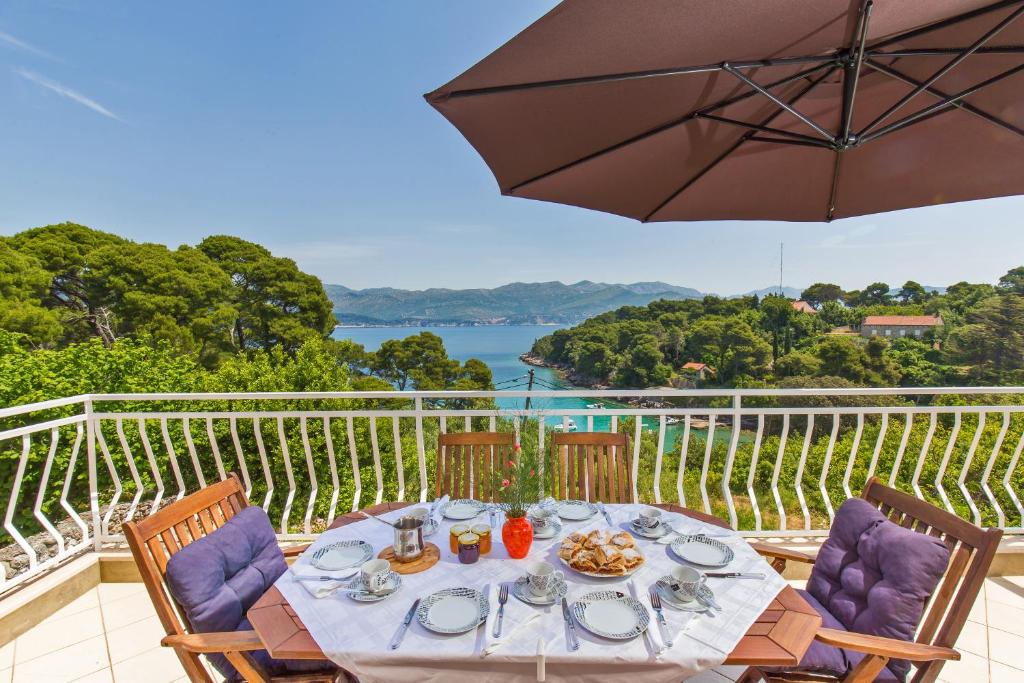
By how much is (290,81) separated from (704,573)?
25643 millimetres

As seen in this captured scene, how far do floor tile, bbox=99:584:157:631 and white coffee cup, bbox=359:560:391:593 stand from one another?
6.37ft

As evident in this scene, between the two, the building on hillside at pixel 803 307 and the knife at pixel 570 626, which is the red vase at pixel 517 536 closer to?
the knife at pixel 570 626

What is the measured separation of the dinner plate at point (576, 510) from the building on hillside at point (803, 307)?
118 ft

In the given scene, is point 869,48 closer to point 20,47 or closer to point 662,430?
point 662,430

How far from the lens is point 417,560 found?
1552 mm

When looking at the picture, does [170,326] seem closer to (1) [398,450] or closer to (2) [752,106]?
(1) [398,450]

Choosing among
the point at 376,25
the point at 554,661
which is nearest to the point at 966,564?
the point at 554,661

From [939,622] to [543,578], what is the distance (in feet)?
3.90

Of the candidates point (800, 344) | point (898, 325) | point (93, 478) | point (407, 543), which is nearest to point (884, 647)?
point (407, 543)

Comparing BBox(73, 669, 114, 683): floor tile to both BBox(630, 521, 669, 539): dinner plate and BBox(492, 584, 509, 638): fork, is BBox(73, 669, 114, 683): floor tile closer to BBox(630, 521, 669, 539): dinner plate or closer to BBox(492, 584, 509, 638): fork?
BBox(492, 584, 509, 638): fork

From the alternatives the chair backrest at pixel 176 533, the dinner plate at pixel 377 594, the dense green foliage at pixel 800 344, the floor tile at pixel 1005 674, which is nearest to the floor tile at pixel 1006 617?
the floor tile at pixel 1005 674

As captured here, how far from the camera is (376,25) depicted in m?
11.0

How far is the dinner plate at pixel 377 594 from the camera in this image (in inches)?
51.9

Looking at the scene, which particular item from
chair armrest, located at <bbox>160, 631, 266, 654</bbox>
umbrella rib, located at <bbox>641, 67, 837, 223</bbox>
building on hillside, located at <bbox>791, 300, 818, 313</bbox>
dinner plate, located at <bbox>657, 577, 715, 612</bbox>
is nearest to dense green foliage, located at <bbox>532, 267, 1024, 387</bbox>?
building on hillside, located at <bbox>791, 300, 818, 313</bbox>
